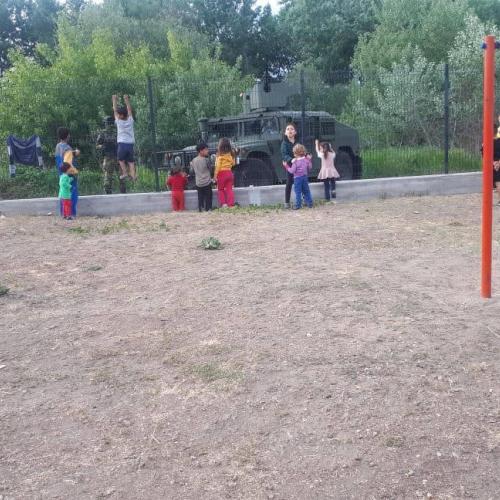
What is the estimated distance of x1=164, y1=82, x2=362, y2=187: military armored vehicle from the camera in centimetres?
1246

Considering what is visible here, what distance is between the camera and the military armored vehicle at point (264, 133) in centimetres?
1246

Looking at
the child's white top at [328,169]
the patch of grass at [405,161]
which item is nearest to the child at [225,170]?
the child's white top at [328,169]

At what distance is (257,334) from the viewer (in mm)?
4914

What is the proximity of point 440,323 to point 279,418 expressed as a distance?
71.6 inches

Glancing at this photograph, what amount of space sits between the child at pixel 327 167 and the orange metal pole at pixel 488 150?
666 cm

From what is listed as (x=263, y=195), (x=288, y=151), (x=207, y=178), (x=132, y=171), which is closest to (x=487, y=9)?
(x=288, y=151)

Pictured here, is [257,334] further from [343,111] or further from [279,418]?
[343,111]

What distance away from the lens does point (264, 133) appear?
12.6 meters

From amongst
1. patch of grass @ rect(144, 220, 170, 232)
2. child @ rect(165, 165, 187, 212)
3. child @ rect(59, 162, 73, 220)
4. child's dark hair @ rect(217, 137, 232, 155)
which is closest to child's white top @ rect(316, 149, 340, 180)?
child's dark hair @ rect(217, 137, 232, 155)

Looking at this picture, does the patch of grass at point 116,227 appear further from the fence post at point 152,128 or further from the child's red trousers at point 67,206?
the fence post at point 152,128

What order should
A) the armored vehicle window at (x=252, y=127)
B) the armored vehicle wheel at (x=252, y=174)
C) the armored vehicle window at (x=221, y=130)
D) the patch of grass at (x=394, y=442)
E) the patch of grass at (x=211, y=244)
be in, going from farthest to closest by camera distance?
the armored vehicle window at (x=221, y=130) < the armored vehicle window at (x=252, y=127) < the armored vehicle wheel at (x=252, y=174) < the patch of grass at (x=211, y=244) < the patch of grass at (x=394, y=442)

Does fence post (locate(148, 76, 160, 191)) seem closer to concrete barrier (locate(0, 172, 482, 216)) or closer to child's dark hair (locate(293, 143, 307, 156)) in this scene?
concrete barrier (locate(0, 172, 482, 216))

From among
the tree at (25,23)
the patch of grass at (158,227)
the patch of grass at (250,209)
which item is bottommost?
the patch of grass at (158,227)

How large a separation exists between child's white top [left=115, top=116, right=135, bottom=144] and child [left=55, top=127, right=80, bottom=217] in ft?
2.63
